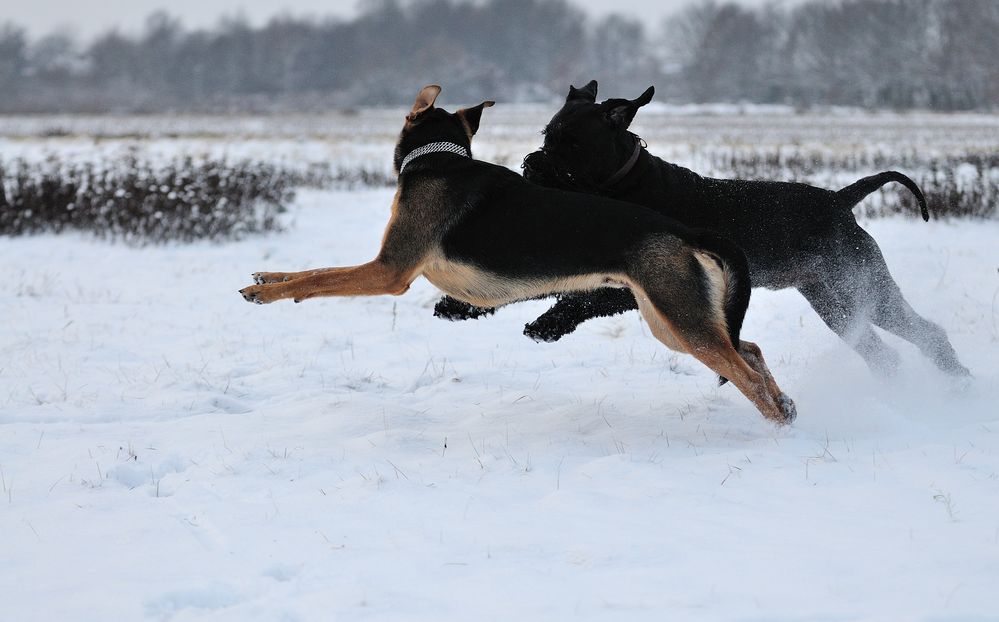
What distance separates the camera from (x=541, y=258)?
4.45 meters

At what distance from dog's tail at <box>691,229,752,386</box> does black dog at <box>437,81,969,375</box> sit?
516 mm

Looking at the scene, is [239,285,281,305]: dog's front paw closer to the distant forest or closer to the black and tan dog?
the black and tan dog

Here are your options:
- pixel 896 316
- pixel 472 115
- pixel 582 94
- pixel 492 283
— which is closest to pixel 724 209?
pixel 582 94

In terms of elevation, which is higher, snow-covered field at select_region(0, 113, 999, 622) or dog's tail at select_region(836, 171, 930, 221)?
dog's tail at select_region(836, 171, 930, 221)

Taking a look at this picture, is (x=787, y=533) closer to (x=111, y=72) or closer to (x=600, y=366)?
(x=600, y=366)

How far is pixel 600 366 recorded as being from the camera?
621 cm

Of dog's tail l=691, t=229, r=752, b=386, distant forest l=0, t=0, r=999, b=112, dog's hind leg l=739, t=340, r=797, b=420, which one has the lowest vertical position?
dog's hind leg l=739, t=340, r=797, b=420

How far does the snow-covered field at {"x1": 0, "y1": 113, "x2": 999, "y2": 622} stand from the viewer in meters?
2.85

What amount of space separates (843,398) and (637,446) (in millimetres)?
1435

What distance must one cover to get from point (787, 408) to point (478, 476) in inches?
67.4

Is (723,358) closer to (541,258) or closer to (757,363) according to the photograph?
(757,363)

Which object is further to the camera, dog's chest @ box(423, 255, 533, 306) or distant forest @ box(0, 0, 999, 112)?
distant forest @ box(0, 0, 999, 112)

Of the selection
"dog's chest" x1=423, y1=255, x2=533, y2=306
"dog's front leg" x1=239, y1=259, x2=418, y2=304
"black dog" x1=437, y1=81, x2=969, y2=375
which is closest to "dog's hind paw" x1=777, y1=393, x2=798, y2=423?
"black dog" x1=437, y1=81, x2=969, y2=375

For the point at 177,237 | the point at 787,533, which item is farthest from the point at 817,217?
the point at 177,237
